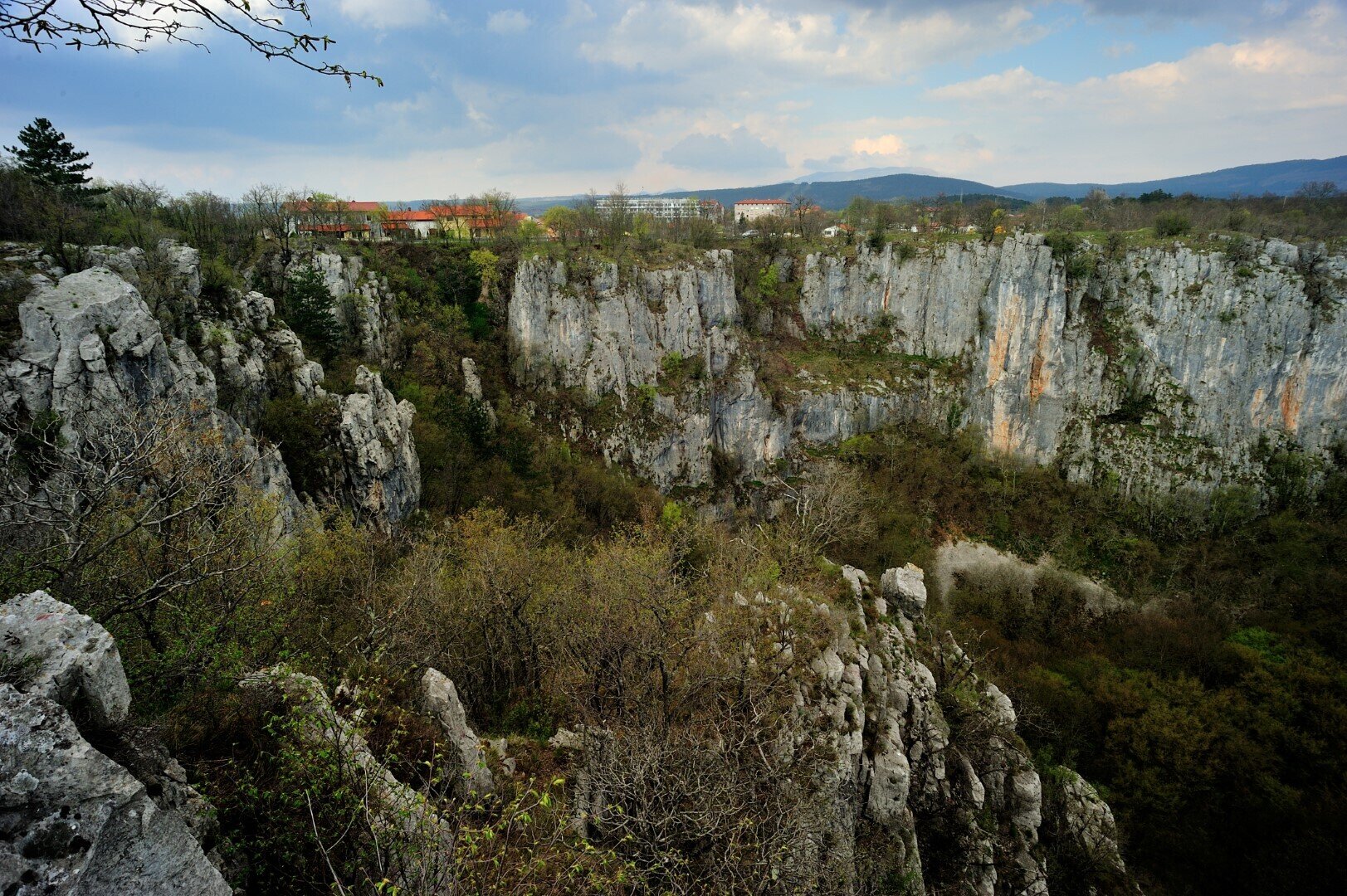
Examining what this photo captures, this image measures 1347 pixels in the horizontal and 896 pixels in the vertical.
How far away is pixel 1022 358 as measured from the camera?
46000mm

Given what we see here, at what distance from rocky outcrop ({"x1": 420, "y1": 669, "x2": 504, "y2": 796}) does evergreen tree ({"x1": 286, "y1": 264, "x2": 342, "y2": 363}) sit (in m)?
24.0

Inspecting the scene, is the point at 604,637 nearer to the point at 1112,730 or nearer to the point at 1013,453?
the point at 1112,730

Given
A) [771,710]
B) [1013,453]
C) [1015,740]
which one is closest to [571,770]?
[771,710]

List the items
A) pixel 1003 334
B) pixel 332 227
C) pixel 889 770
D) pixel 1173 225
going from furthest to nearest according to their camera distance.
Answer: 1. pixel 1003 334
2. pixel 1173 225
3. pixel 332 227
4. pixel 889 770

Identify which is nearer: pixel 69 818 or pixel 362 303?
pixel 69 818

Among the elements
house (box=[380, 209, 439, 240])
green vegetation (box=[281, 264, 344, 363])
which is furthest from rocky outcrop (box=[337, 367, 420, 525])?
house (box=[380, 209, 439, 240])

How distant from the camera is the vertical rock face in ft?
131

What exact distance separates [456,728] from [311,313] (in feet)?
87.1

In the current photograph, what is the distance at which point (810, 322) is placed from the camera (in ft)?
174

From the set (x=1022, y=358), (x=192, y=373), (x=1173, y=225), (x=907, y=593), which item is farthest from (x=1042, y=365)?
(x=192, y=373)

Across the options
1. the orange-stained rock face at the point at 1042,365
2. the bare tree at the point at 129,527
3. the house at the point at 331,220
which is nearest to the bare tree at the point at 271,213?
the house at the point at 331,220

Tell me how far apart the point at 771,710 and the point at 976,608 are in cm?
2774

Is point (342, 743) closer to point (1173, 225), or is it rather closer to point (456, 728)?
point (456, 728)

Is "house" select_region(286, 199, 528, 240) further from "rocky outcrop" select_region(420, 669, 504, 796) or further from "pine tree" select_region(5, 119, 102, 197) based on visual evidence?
"rocky outcrop" select_region(420, 669, 504, 796)
